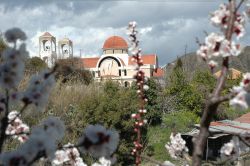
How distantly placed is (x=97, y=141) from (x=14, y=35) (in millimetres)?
473

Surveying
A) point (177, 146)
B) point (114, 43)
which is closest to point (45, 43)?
point (114, 43)

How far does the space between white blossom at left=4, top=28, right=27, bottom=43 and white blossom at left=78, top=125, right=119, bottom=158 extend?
40 centimetres

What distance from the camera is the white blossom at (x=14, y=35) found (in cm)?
167

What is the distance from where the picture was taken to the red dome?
58.5m

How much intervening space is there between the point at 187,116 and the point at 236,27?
24507mm

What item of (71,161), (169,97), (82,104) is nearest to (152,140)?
(82,104)

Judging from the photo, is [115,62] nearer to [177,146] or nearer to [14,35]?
[177,146]

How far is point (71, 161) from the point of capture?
2.77m

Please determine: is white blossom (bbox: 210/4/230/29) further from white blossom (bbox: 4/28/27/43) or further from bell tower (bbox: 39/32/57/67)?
bell tower (bbox: 39/32/57/67)

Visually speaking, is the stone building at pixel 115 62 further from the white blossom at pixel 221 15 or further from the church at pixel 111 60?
the white blossom at pixel 221 15

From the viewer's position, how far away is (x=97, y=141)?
5.33 feet

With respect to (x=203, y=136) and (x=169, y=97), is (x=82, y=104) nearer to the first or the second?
(x=169, y=97)

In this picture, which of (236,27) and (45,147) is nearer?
(45,147)

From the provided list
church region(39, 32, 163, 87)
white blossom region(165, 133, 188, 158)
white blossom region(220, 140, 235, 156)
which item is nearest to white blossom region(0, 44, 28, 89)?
white blossom region(220, 140, 235, 156)
